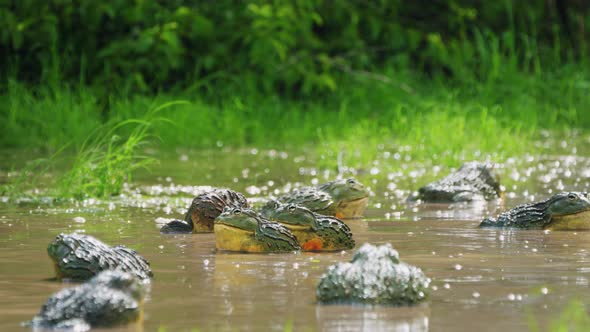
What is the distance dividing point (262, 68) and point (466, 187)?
7.50m

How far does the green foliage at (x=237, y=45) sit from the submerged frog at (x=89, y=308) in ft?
33.6

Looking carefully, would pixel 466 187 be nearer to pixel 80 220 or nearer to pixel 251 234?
pixel 80 220

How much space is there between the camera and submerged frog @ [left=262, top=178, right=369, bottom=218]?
262 inches

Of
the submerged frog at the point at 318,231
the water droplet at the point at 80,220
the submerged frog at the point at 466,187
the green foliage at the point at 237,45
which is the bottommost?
the submerged frog at the point at 318,231

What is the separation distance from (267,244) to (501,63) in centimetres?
1075

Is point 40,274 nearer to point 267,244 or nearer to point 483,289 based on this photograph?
point 267,244

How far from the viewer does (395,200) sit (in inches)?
307

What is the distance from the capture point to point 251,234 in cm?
526

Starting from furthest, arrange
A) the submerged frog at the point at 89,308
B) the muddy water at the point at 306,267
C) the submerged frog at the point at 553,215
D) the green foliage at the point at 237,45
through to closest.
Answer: the green foliage at the point at 237,45, the submerged frog at the point at 553,215, the muddy water at the point at 306,267, the submerged frog at the point at 89,308

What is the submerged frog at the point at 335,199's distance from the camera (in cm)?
666

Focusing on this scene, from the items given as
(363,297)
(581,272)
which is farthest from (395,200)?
(363,297)

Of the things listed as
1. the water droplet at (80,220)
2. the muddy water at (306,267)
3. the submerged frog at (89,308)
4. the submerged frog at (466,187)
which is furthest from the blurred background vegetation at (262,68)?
the submerged frog at (89,308)

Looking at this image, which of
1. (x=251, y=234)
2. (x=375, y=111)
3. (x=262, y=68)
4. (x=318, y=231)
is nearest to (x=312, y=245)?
(x=318, y=231)

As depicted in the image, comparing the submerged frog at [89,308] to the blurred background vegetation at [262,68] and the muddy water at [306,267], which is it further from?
the blurred background vegetation at [262,68]
